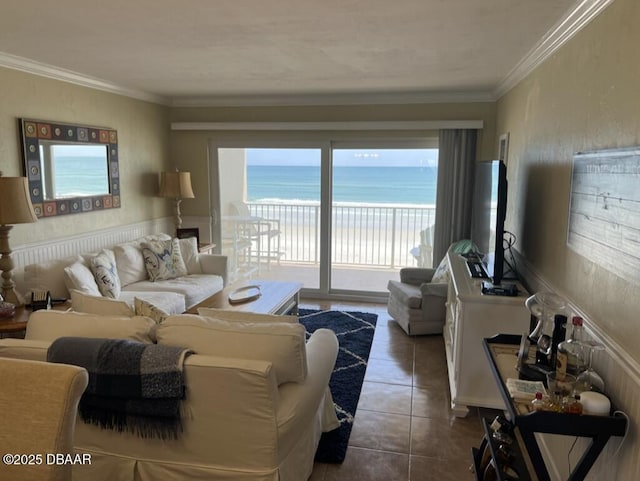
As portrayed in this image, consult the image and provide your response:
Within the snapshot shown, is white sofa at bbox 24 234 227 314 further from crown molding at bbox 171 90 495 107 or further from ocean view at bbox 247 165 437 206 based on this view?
crown molding at bbox 171 90 495 107

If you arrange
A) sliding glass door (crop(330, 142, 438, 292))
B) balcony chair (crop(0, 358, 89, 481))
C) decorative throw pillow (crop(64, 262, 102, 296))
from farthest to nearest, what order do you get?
sliding glass door (crop(330, 142, 438, 292)), decorative throw pillow (crop(64, 262, 102, 296)), balcony chair (crop(0, 358, 89, 481))

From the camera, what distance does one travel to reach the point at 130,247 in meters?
4.73

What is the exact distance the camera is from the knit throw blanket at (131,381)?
1863 millimetres

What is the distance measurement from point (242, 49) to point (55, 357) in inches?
95.3

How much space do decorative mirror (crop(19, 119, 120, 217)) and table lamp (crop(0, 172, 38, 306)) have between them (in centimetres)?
77

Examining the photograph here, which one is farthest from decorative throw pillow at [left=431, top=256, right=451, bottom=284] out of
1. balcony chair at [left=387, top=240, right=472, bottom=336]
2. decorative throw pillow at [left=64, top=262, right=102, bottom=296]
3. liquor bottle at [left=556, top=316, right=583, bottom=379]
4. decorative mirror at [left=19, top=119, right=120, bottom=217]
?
decorative mirror at [left=19, top=119, right=120, bottom=217]

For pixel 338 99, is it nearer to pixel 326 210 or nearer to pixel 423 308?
pixel 326 210

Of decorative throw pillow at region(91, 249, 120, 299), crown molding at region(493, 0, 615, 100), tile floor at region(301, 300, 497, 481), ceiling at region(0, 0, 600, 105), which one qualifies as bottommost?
tile floor at region(301, 300, 497, 481)

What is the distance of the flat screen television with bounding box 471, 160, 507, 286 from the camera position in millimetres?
2939

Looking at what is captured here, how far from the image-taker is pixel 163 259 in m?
4.86

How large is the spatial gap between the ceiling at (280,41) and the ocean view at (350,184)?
43.5 inches

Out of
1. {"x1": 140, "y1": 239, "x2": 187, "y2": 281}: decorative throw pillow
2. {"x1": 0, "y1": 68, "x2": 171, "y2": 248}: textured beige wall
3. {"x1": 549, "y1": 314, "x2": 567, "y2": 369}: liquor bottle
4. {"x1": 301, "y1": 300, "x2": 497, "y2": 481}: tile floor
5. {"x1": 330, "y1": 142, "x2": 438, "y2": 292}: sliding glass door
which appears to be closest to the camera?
{"x1": 549, "y1": 314, "x2": 567, "y2": 369}: liquor bottle

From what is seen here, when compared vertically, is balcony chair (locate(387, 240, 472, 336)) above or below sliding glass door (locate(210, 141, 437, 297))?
below

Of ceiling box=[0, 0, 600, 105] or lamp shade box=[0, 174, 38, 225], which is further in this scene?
lamp shade box=[0, 174, 38, 225]
